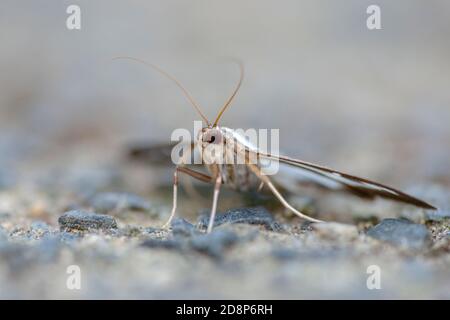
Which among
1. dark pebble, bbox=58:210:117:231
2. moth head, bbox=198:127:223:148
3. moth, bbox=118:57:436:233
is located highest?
moth head, bbox=198:127:223:148

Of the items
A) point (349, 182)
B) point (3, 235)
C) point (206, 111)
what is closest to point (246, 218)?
point (349, 182)

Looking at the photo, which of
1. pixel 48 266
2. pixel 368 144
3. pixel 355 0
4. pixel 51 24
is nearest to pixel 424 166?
pixel 368 144

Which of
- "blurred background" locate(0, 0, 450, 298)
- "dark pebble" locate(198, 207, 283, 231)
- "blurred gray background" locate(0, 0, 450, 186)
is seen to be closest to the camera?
"blurred background" locate(0, 0, 450, 298)

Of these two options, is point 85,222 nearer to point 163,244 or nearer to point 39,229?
point 39,229

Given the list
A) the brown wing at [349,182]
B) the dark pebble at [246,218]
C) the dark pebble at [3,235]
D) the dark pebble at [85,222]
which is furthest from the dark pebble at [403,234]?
the dark pebble at [3,235]

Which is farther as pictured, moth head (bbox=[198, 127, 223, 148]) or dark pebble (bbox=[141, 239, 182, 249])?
moth head (bbox=[198, 127, 223, 148])

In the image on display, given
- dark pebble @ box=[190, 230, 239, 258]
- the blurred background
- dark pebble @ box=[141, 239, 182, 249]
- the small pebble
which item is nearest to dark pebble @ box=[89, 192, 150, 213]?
the blurred background

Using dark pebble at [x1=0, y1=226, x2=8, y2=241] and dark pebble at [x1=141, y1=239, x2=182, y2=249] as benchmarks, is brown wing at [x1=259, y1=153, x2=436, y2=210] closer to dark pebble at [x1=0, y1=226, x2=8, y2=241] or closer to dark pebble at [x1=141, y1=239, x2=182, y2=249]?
Answer: dark pebble at [x1=141, y1=239, x2=182, y2=249]
